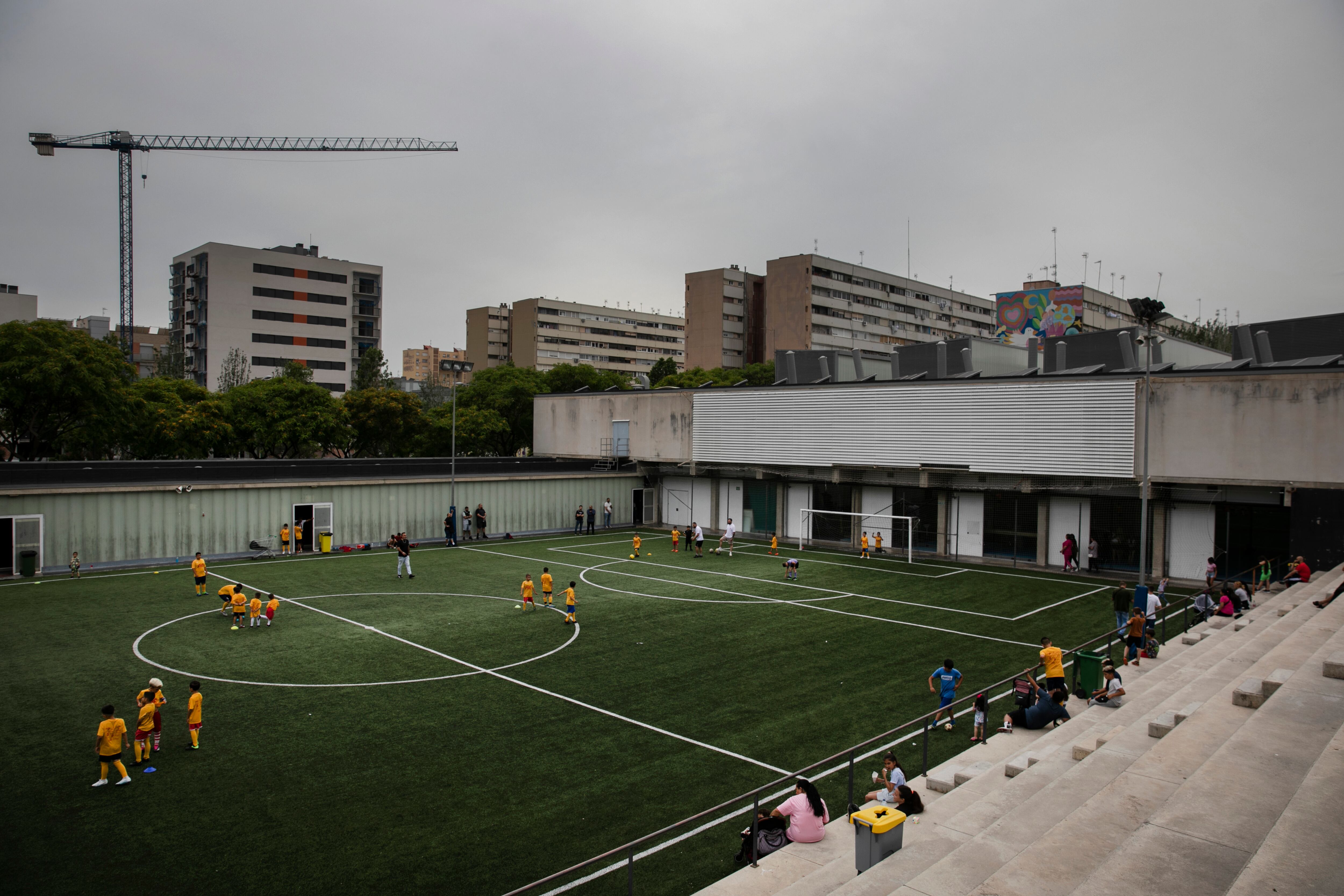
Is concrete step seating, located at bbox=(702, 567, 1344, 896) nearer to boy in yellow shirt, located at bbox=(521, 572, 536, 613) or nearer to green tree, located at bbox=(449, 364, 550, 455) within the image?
boy in yellow shirt, located at bbox=(521, 572, 536, 613)

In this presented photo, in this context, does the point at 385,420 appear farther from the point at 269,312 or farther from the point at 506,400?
the point at 269,312

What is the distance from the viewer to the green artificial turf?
11.1 m

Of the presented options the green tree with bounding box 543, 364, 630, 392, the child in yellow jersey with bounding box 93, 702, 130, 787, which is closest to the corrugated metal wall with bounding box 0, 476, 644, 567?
the child in yellow jersey with bounding box 93, 702, 130, 787

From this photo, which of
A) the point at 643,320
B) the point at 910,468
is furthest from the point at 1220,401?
the point at 643,320

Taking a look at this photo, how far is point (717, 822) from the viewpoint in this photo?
1188cm

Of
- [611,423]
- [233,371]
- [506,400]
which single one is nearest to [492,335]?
[233,371]

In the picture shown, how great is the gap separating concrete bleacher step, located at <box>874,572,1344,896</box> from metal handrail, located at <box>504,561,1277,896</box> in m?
1.85

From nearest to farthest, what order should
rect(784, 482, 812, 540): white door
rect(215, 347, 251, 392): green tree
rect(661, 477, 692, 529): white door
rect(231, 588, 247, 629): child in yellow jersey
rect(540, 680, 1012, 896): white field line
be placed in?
rect(540, 680, 1012, 896): white field line → rect(231, 588, 247, 629): child in yellow jersey → rect(784, 482, 812, 540): white door → rect(661, 477, 692, 529): white door → rect(215, 347, 251, 392): green tree

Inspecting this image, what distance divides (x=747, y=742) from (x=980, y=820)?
5.16m

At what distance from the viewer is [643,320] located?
507ft

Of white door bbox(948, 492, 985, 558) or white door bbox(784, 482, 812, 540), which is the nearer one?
white door bbox(948, 492, 985, 558)

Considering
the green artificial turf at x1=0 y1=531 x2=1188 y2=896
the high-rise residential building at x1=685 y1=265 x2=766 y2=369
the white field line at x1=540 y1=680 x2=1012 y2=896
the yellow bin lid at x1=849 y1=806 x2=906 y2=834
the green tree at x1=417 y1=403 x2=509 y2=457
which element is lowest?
the white field line at x1=540 y1=680 x2=1012 y2=896

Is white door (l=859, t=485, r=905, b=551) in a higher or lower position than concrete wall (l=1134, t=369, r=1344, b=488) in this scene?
lower

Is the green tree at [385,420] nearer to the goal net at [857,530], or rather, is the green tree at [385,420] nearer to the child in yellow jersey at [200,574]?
the child in yellow jersey at [200,574]
